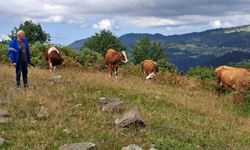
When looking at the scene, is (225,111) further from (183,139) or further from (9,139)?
(9,139)

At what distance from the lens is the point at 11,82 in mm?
18547

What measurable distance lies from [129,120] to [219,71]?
37.9 feet

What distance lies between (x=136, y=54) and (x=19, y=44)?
9526 centimetres

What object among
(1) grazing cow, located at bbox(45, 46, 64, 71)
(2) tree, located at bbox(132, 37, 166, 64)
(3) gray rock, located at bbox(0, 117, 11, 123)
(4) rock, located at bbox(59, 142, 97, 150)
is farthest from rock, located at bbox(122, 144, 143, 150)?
(2) tree, located at bbox(132, 37, 166, 64)

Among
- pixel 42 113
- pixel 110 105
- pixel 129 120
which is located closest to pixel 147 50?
pixel 110 105

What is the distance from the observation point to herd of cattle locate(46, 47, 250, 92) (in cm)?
2067

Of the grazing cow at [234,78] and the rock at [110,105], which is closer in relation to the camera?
the rock at [110,105]

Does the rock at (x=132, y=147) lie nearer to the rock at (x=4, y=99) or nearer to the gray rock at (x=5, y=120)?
the gray rock at (x=5, y=120)

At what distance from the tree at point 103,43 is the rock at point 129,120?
82498 millimetres

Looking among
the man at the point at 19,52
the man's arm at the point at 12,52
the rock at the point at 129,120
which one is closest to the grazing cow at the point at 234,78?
the rock at the point at 129,120

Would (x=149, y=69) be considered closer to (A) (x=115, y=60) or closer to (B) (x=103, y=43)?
(A) (x=115, y=60)

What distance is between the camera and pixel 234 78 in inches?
835

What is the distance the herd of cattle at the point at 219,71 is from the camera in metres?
20.7

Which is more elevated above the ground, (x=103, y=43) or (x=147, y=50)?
(x=103, y=43)
